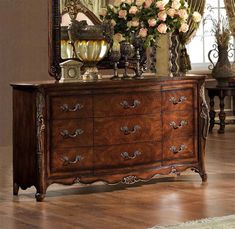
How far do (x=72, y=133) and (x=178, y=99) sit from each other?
38.7 inches

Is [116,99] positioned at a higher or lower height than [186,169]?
higher

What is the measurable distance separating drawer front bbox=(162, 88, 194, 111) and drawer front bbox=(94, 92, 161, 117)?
75 mm

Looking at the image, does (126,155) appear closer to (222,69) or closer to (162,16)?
(162,16)

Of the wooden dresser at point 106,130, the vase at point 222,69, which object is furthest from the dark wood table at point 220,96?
the wooden dresser at point 106,130

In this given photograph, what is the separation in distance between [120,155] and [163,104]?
1.78ft

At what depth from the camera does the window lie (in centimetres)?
1079

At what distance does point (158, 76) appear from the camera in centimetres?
677

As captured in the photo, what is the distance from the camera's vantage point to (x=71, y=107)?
608 centimetres

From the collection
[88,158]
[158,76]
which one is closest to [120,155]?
[88,158]

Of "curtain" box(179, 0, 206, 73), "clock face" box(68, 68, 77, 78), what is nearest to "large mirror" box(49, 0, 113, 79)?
"clock face" box(68, 68, 77, 78)

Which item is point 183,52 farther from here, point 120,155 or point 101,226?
point 101,226

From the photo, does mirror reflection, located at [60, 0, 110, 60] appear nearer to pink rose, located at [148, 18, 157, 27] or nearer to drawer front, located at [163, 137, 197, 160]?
pink rose, located at [148, 18, 157, 27]

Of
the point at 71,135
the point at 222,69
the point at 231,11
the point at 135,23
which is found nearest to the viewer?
the point at 71,135

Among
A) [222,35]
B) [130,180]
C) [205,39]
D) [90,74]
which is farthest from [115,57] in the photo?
[205,39]
